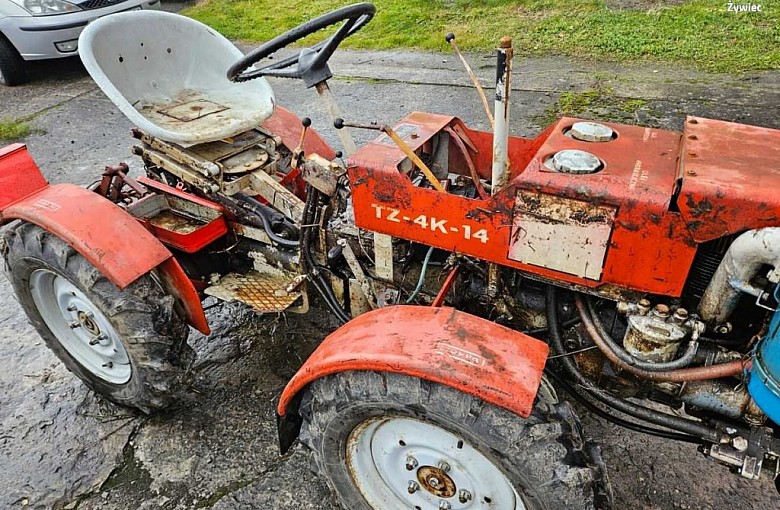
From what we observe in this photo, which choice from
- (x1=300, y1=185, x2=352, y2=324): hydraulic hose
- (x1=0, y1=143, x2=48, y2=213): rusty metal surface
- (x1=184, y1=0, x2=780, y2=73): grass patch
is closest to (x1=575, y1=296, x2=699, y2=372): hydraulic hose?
(x1=300, y1=185, x2=352, y2=324): hydraulic hose

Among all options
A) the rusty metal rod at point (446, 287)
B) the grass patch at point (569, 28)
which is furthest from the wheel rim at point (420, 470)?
the grass patch at point (569, 28)

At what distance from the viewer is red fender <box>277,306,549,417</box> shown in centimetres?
166

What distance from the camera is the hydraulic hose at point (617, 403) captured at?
188 cm

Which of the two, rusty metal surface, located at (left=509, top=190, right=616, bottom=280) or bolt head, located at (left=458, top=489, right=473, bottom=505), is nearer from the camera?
rusty metal surface, located at (left=509, top=190, right=616, bottom=280)

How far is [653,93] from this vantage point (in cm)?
588

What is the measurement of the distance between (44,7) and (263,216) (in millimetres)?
5894

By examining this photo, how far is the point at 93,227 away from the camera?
2418mm

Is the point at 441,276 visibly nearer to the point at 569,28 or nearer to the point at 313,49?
the point at 313,49

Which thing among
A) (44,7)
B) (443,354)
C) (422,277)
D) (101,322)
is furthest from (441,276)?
(44,7)

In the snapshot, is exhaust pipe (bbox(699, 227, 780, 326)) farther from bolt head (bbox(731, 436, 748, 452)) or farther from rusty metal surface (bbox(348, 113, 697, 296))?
bolt head (bbox(731, 436, 748, 452))

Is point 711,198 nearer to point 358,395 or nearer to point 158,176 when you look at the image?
point 358,395

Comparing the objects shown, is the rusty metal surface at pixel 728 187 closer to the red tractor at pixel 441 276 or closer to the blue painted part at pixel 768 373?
the red tractor at pixel 441 276

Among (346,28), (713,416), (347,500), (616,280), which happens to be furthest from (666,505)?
(346,28)

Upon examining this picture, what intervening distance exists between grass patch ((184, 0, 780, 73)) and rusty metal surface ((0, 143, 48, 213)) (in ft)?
20.2
